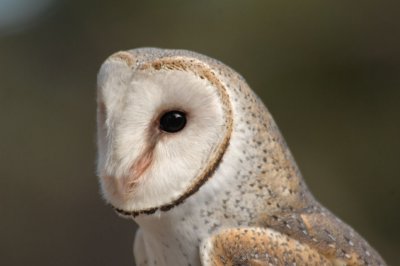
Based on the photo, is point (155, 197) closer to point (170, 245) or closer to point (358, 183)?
point (170, 245)

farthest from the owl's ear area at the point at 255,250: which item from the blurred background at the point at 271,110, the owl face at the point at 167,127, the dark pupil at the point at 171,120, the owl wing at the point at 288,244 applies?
the blurred background at the point at 271,110

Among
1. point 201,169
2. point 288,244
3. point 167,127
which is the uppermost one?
point 167,127

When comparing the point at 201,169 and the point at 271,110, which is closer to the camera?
the point at 201,169

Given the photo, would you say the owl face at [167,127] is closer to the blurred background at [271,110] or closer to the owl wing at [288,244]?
the owl wing at [288,244]

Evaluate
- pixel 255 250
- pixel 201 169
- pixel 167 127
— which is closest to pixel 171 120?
pixel 167 127

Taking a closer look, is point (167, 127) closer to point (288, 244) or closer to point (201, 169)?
point (201, 169)

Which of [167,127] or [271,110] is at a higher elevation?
[167,127]
